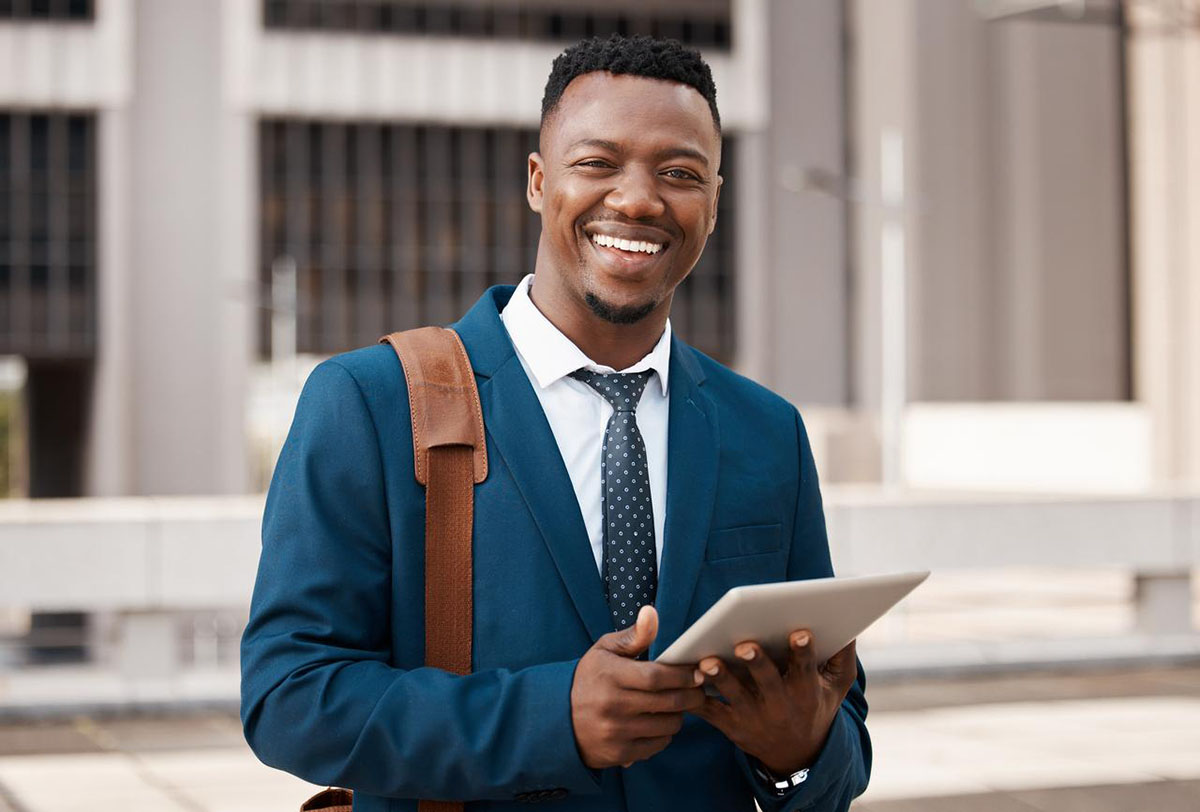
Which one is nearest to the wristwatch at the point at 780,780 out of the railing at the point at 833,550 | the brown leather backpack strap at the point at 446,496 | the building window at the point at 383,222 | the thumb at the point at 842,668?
the thumb at the point at 842,668

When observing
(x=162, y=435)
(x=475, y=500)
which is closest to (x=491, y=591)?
(x=475, y=500)

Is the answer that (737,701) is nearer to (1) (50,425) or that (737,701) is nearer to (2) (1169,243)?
(2) (1169,243)

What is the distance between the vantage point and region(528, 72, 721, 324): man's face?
91.4 inches

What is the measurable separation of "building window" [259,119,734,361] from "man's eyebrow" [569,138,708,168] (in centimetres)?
4442

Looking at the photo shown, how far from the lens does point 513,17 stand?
4869cm

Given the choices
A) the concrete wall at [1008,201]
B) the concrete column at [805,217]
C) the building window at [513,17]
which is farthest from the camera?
the concrete column at [805,217]

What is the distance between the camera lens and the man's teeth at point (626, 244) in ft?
7.74

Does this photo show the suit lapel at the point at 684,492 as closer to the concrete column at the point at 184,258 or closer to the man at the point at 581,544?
the man at the point at 581,544

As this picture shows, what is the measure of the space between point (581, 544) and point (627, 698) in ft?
1.10

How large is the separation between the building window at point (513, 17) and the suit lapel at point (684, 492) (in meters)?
45.6

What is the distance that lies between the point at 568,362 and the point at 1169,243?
33909 millimetres

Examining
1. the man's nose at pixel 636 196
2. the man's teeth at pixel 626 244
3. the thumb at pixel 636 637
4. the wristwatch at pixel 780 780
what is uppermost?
the man's nose at pixel 636 196

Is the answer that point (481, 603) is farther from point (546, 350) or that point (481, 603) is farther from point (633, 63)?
point (633, 63)

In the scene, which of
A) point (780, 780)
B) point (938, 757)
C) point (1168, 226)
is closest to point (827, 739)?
point (780, 780)
